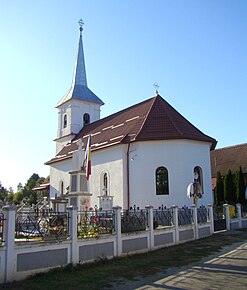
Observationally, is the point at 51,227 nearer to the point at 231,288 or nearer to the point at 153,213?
the point at 153,213

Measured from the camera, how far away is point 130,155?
73.6 ft

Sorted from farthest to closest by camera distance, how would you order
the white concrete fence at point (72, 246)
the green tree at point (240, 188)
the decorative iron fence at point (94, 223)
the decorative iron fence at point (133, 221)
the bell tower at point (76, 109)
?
the bell tower at point (76, 109) < the green tree at point (240, 188) < the decorative iron fence at point (133, 221) < the decorative iron fence at point (94, 223) < the white concrete fence at point (72, 246)

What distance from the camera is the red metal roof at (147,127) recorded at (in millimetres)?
21875

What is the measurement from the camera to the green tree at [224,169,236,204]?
35500 millimetres

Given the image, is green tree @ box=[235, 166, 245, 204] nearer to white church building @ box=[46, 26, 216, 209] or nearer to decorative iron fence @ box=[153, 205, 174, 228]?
white church building @ box=[46, 26, 216, 209]

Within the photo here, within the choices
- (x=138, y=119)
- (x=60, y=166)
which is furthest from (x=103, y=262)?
(x=60, y=166)

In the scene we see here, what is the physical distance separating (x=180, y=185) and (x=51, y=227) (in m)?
12.1

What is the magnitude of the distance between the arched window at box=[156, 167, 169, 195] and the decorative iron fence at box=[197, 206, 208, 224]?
4.13 m

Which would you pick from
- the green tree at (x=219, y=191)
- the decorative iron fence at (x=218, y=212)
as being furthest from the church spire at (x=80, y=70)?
the decorative iron fence at (x=218, y=212)

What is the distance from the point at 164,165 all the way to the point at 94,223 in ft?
34.9

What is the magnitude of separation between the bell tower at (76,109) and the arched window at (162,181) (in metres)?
15.2

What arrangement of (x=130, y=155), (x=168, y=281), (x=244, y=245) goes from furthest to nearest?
1. (x=130, y=155)
2. (x=244, y=245)
3. (x=168, y=281)

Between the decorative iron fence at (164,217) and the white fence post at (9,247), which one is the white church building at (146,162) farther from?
the white fence post at (9,247)

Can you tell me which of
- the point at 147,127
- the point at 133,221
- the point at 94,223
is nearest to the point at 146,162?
the point at 147,127
